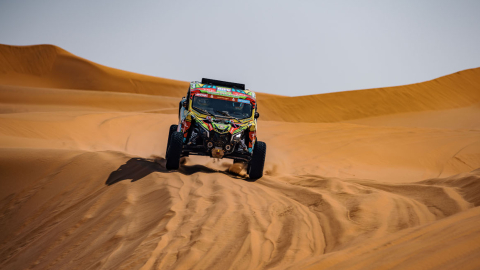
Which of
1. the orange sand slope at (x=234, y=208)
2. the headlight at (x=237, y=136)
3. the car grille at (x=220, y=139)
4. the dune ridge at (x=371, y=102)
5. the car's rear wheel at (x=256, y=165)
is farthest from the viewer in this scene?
the dune ridge at (x=371, y=102)

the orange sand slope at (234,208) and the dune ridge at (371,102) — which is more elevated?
the dune ridge at (371,102)

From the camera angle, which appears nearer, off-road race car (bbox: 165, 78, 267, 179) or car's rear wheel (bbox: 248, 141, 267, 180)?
off-road race car (bbox: 165, 78, 267, 179)

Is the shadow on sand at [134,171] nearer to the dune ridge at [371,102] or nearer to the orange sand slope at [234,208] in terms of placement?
the orange sand slope at [234,208]

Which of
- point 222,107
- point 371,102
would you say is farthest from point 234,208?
point 371,102

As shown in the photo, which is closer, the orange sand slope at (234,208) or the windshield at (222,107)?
the orange sand slope at (234,208)

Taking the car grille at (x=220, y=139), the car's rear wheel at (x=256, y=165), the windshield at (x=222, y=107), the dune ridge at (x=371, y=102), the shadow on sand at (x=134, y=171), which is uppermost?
the dune ridge at (x=371, y=102)

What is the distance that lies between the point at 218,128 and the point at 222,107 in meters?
0.89

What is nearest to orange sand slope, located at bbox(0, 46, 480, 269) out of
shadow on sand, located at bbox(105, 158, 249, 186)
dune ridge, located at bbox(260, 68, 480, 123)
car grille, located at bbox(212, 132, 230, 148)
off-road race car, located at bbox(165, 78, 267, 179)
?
shadow on sand, located at bbox(105, 158, 249, 186)

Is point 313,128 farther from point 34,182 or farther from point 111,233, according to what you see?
point 111,233

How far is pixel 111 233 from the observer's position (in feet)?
18.7

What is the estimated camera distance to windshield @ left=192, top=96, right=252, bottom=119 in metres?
10.3

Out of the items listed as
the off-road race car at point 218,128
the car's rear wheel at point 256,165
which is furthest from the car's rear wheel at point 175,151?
the car's rear wheel at point 256,165

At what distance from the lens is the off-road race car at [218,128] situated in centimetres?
967

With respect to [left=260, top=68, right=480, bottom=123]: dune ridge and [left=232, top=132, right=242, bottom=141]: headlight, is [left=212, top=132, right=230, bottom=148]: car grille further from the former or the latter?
[left=260, top=68, right=480, bottom=123]: dune ridge
